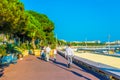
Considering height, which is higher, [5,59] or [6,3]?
[6,3]

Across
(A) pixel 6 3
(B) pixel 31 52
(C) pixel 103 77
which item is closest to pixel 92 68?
(C) pixel 103 77

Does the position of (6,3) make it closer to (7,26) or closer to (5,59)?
(7,26)

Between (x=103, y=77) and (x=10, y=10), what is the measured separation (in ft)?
20.4

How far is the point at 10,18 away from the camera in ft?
63.9

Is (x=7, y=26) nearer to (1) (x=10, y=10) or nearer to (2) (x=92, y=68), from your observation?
(1) (x=10, y=10)

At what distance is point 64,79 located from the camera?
57.1 feet

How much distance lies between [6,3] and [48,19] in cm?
6128

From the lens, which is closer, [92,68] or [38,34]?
[92,68]

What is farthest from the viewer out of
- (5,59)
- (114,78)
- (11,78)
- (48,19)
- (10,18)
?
(48,19)

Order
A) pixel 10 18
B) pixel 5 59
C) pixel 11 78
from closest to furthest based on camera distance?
pixel 11 78
pixel 10 18
pixel 5 59

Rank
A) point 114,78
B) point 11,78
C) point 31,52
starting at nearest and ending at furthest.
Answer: point 114,78
point 11,78
point 31,52

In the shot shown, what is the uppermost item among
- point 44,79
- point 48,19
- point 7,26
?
point 48,19

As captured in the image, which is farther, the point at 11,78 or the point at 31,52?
the point at 31,52

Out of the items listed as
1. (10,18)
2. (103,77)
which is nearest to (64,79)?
(103,77)
